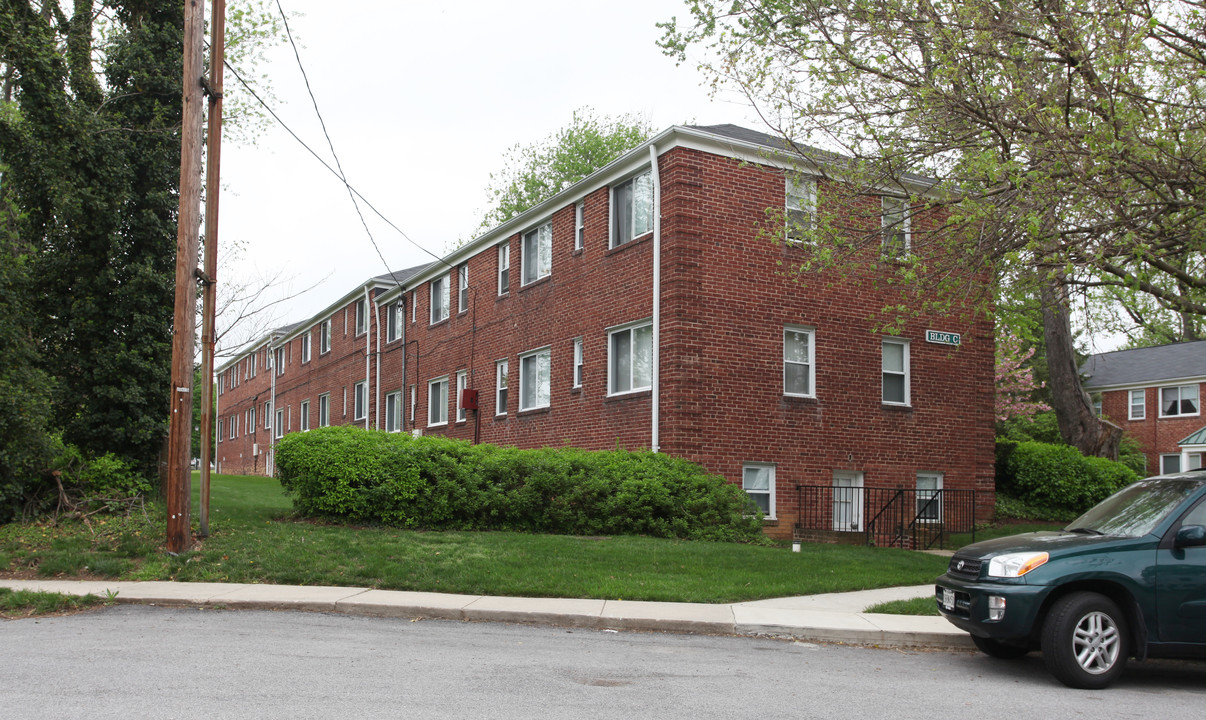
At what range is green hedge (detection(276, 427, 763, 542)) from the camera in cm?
1466

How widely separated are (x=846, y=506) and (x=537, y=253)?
9321 millimetres

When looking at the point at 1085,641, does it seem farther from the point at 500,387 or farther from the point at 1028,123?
the point at 500,387

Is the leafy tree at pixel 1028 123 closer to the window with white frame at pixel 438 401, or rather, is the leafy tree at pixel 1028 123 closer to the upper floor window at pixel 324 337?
the window with white frame at pixel 438 401

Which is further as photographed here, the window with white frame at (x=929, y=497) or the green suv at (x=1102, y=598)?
the window with white frame at (x=929, y=497)

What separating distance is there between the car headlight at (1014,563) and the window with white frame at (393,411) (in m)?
24.2

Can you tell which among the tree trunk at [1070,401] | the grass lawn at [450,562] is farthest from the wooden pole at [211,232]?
the tree trunk at [1070,401]

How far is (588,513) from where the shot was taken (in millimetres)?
15094

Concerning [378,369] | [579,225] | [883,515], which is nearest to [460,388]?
[378,369]

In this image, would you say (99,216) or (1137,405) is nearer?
(99,216)

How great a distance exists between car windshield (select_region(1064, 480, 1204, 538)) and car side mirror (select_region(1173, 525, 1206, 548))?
0.82 ft

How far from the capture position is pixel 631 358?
18.3m

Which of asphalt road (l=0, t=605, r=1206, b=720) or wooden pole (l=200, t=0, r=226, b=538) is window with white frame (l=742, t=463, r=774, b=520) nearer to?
asphalt road (l=0, t=605, r=1206, b=720)

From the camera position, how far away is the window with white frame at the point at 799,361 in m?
17.9

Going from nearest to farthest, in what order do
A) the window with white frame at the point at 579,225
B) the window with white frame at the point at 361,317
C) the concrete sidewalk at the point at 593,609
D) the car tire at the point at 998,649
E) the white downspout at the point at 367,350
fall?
the car tire at the point at 998,649 → the concrete sidewalk at the point at 593,609 → the window with white frame at the point at 579,225 → the white downspout at the point at 367,350 → the window with white frame at the point at 361,317
